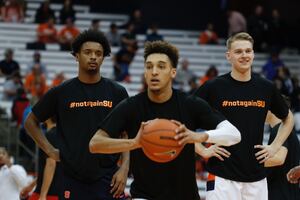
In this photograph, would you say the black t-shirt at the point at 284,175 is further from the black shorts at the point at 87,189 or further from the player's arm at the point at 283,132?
the black shorts at the point at 87,189

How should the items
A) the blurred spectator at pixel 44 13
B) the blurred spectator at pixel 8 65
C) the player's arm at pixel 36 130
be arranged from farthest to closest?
the blurred spectator at pixel 44 13 → the blurred spectator at pixel 8 65 → the player's arm at pixel 36 130

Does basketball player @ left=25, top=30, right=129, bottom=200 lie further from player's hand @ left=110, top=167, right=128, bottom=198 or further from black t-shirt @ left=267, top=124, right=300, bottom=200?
black t-shirt @ left=267, top=124, right=300, bottom=200

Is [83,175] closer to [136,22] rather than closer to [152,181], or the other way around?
[152,181]

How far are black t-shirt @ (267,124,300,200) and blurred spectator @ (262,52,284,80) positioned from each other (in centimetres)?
1428

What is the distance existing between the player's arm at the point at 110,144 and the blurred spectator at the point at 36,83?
42.7 feet

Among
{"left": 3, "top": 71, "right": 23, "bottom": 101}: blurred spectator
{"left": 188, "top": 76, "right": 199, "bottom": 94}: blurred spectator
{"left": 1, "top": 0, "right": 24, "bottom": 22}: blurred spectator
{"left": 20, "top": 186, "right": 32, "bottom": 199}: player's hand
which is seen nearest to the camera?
{"left": 20, "top": 186, "right": 32, "bottom": 199}: player's hand

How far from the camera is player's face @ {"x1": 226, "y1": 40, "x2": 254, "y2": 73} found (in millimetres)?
8453

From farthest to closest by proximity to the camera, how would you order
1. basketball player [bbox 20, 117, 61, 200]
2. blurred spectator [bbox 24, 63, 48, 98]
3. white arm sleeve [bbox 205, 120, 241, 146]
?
1. blurred spectator [bbox 24, 63, 48, 98]
2. basketball player [bbox 20, 117, 61, 200]
3. white arm sleeve [bbox 205, 120, 241, 146]

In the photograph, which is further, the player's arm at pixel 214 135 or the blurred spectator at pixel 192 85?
the blurred spectator at pixel 192 85

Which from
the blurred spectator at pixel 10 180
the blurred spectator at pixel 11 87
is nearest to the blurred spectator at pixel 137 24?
the blurred spectator at pixel 11 87

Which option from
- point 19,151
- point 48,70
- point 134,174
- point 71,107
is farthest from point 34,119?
point 48,70

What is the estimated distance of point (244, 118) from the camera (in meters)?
8.28

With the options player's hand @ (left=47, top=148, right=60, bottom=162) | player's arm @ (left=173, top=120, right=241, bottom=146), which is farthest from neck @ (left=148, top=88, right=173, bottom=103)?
player's hand @ (left=47, top=148, right=60, bottom=162)

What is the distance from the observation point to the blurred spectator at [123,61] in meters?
22.5
